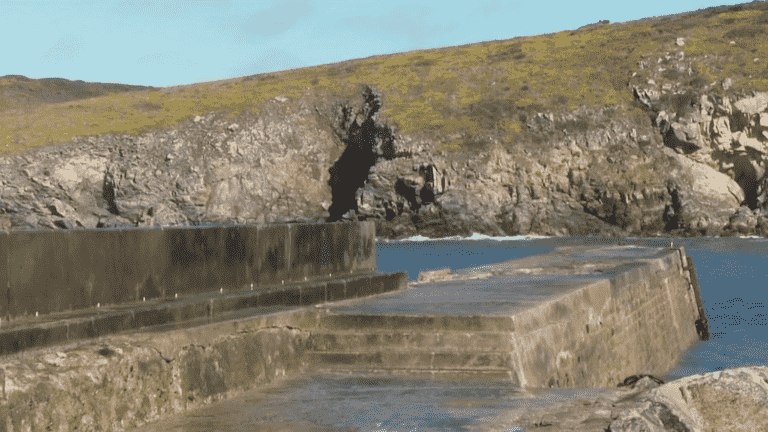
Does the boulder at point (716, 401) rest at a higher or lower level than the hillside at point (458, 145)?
lower

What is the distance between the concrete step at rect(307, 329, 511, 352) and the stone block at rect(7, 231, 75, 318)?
8.19ft

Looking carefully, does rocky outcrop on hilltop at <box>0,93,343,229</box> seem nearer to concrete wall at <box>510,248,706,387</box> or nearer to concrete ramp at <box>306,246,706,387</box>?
concrete wall at <box>510,248,706,387</box>

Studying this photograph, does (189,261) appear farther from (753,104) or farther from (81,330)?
(753,104)

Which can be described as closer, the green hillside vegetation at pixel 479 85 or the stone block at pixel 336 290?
the stone block at pixel 336 290

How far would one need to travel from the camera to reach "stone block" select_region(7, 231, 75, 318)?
5602mm

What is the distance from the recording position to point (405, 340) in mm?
7543

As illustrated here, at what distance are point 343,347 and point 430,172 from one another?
52.5 metres

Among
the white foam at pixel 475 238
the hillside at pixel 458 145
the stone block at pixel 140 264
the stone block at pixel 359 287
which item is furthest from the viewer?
the hillside at pixel 458 145

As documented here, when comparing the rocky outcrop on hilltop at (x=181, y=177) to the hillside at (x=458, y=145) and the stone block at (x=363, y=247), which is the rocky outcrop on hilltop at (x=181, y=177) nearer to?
the hillside at (x=458, y=145)

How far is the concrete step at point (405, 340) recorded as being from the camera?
741cm

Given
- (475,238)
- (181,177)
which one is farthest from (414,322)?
(181,177)

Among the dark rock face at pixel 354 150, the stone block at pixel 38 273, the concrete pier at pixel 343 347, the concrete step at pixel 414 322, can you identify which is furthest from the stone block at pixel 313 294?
the dark rock face at pixel 354 150

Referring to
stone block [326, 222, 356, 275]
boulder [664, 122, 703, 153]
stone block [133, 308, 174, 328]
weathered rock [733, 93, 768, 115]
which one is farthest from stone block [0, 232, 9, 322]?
A: weathered rock [733, 93, 768, 115]

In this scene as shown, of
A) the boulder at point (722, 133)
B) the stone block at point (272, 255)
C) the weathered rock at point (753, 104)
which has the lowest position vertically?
the stone block at point (272, 255)
